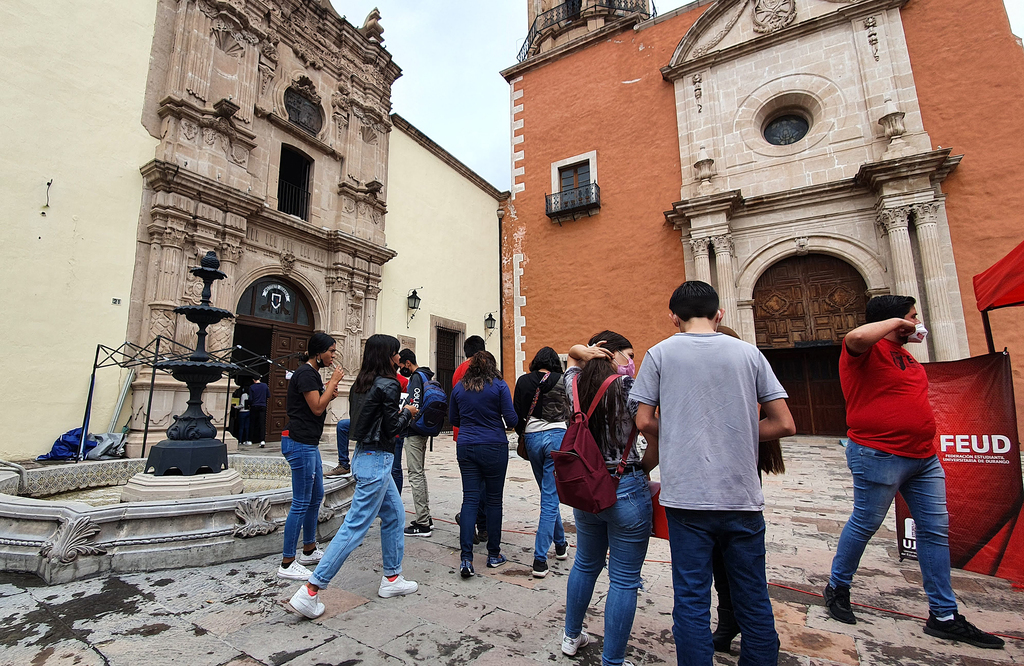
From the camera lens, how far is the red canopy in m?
2.94

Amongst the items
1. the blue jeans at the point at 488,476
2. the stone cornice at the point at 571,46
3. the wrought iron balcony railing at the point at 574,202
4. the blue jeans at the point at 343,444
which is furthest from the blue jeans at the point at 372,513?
the stone cornice at the point at 571,46

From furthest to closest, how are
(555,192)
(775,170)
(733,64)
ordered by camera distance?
(555,192), (733,64), (775,170)

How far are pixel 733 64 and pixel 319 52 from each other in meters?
10.9

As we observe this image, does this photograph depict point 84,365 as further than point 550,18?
No

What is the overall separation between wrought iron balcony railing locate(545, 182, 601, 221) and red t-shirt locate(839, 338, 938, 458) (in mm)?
11085

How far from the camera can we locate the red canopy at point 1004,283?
2.94 metres

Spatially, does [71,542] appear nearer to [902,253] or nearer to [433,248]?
[433,248]

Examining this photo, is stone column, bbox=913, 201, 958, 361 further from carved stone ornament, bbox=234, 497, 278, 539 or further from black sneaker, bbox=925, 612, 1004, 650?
carved stone ornament, bbox=234, 497, 278, 539

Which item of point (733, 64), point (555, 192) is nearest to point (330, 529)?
point (555, 192)

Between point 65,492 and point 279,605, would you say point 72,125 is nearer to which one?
point 65,492

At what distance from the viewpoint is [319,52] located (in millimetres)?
12141

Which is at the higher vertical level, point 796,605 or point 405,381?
point 405,381

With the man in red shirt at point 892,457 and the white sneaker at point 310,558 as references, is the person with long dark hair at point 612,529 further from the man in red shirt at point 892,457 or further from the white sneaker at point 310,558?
the white sneaker at point 310,558

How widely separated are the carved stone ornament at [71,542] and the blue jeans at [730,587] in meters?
3.54
